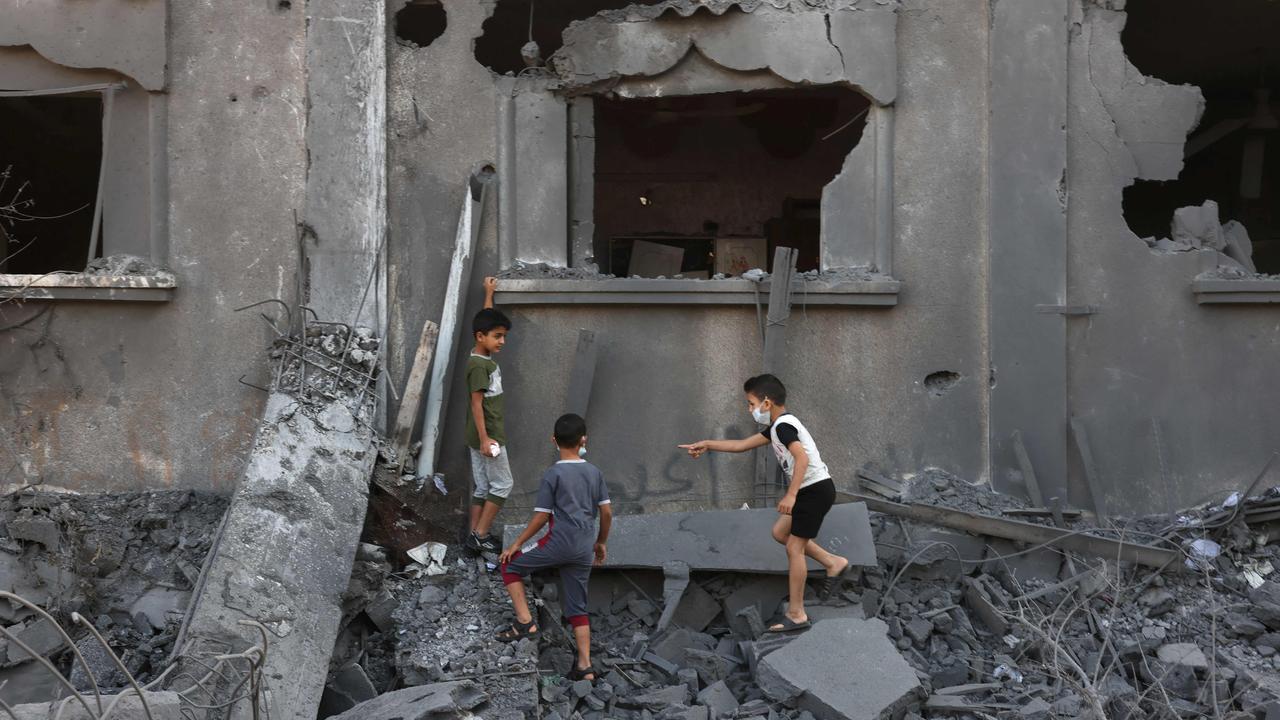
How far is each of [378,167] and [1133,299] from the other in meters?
4.73

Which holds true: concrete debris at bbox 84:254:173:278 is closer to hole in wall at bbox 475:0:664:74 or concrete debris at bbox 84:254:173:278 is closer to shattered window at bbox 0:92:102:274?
hole in wall at bbox 475:0:664:74

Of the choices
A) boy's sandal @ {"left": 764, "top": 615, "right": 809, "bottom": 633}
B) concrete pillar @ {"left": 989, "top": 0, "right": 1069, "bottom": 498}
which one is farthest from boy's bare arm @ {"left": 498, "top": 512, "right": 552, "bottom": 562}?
concrete pillar @ {"left": 989, "top": 0, "right": 1069, "bottom": 498}

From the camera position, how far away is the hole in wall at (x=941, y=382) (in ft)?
22.9

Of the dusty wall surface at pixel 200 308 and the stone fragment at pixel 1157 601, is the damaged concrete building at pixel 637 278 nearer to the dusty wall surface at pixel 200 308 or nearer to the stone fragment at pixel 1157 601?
the dusty wall surface at pixel 200 308

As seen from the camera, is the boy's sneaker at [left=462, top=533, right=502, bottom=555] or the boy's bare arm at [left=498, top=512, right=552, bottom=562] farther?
the boy's sneaker at [left=462, top=533, right=502, bottom=555]

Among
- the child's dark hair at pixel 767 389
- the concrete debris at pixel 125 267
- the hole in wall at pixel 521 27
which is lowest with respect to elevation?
the child's dark hair at pixel 767 389

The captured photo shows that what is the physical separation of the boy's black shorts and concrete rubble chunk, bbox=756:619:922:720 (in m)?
0.47

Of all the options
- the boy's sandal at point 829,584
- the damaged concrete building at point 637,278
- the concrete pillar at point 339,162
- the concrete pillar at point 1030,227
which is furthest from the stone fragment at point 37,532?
the concrete pillar at point 1030,227

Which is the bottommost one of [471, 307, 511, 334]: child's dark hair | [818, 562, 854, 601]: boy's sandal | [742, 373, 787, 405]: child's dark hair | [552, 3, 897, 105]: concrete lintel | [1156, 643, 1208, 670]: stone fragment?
[1156, 643, 1208, 670]: stone fragment

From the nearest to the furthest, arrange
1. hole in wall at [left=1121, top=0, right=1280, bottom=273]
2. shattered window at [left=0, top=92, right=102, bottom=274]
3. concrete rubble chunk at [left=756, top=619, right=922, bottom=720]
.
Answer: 1. concrete rubble chunk at [left=756, top=619, right=922, bottom=720]
2. hole in wall at [left=1121, top=0, right=1280, bottom=273]
3. shattered window at [left=0, top=92, right=102, bottom=274]

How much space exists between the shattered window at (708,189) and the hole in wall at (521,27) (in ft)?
4.73

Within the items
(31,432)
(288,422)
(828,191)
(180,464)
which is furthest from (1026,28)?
(31,432)

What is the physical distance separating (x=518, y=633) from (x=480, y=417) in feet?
4.43

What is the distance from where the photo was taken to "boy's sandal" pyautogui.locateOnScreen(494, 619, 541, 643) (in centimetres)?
561
